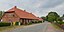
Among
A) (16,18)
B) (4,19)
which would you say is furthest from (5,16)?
(16,18)

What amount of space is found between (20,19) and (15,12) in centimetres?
355

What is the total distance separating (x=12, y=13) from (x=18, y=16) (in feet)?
10.3

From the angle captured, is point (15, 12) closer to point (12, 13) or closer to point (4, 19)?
point (12, 13)

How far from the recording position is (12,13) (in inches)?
2566

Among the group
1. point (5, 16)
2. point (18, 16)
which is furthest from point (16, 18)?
point (5, 16)

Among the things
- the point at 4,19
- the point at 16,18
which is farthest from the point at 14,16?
the point at 4,19

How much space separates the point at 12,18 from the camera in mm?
65125

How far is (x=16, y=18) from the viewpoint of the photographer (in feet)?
211

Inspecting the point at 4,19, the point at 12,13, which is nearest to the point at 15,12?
the point at 12,13

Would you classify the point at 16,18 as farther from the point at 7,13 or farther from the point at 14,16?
the point at 7,13

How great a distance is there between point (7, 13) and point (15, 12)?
14.3ft

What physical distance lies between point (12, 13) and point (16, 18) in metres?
2.79

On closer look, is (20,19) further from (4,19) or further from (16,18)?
(4,19)
